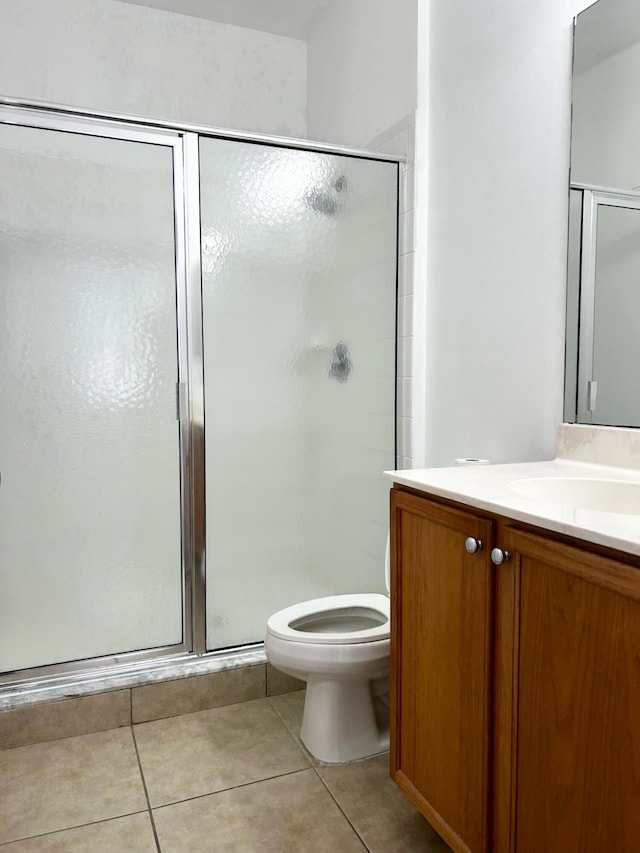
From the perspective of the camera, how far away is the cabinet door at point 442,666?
115cm

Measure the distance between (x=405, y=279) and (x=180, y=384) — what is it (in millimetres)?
886

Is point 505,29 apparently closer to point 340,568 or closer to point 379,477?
point 379,477

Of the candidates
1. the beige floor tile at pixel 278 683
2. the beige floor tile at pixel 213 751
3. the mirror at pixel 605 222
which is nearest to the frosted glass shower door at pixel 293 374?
the beige floor tile at pixel 278 683

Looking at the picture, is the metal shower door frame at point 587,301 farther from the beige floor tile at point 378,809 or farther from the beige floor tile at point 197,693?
the beige floor tile at point 197,693

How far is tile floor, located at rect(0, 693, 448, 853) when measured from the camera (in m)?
1.50

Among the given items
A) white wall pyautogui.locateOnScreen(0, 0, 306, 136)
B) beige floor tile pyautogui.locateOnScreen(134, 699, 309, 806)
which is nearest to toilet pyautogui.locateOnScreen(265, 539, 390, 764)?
beige floor tile pyautogui.locateOnScreen(134, 699, 309, 806)

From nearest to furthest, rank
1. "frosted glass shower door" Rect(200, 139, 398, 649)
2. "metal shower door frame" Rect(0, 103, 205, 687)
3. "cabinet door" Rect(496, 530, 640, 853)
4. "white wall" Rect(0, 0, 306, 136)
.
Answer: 1. "cabinet door" Rect(496, 530, 640, 853)
2. "metal shower door frame" Rect(0, 103, 205, 687)
3. "frosted glass shower door" Rect(200, 139, 398, 649)
4. "white wall" Rect(0, 0, 306, 136)

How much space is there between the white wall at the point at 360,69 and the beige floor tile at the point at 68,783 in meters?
2.28

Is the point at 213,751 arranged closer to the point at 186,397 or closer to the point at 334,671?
the point at 334,671

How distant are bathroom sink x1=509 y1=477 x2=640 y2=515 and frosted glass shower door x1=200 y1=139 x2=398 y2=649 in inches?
40.2

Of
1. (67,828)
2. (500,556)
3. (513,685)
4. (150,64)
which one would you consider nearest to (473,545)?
(500,556)

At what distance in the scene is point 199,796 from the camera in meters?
1.67

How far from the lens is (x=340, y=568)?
239 cm

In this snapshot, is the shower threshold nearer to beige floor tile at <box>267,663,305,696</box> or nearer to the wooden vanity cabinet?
beige floor tile at <box>267,663,305,696</box>
